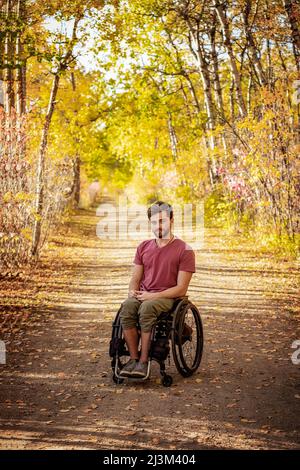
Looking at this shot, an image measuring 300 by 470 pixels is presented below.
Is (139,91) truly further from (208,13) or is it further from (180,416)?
(180,416)

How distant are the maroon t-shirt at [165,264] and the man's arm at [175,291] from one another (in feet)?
0.21

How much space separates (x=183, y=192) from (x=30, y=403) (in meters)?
18.4

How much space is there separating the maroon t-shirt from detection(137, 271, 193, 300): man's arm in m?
0.06

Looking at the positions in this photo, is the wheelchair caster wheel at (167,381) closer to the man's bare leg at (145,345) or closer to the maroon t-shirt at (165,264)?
the man's bare leg at (145,345)

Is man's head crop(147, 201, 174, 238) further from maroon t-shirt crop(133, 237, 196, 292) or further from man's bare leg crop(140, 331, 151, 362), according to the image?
man's bare leg crop(140, 331, 151, 362)

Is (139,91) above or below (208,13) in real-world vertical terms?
below

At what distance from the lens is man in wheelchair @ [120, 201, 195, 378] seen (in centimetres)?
490

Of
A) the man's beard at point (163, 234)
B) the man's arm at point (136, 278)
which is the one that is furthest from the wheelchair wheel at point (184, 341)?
the man's beard at point (163, 234)

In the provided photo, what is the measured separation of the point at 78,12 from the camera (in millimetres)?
11641

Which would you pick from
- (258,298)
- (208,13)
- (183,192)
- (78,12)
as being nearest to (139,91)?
(208,13)

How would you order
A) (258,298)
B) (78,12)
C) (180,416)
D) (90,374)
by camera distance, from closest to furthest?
1. (180,416)
2. (90,374)
3. (258,298)
4. (78,12)

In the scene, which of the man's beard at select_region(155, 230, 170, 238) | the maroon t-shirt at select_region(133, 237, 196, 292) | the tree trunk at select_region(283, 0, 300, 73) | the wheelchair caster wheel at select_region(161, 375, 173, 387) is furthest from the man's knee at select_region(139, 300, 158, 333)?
the tree trunk at select_region(283, 0, 300, 73)

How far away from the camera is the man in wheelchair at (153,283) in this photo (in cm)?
490
